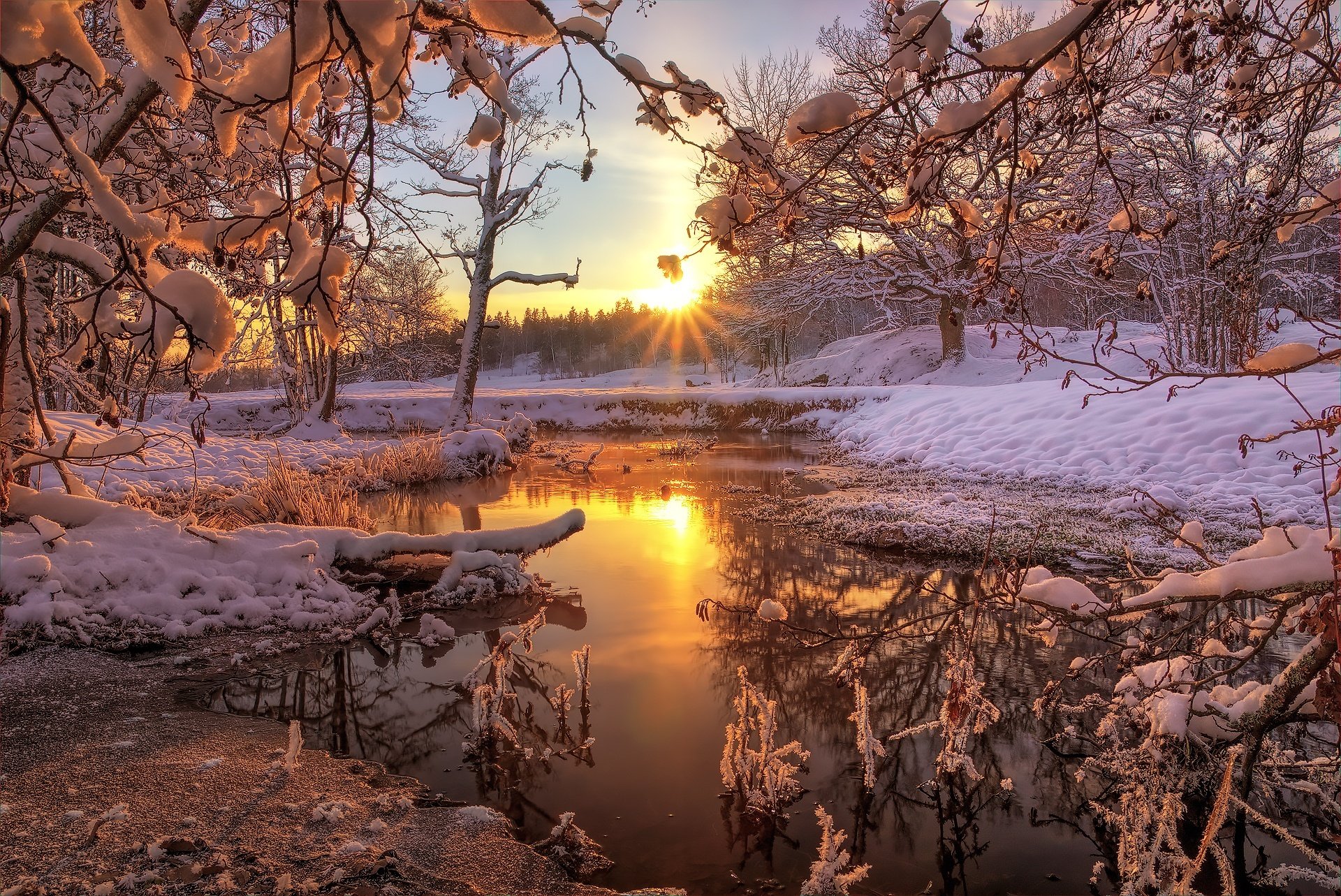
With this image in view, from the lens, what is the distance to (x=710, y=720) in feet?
13.6

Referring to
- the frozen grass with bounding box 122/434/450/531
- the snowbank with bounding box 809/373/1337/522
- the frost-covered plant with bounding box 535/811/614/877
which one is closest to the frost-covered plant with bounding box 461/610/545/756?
the frost-covered plant with bounding box 535/811/614/877

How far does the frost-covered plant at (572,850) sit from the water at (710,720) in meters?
0.09

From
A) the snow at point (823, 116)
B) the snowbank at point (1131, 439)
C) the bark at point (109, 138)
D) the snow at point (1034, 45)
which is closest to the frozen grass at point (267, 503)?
the bark at point (109, 138)

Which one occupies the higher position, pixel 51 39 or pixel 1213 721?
pixel 51 39

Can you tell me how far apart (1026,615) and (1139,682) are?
2.65m

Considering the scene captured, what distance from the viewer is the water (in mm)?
2934

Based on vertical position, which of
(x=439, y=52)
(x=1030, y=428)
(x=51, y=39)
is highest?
(x=439, y=52)

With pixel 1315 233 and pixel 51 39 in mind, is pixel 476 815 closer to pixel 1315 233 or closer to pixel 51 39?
pixel 51 39

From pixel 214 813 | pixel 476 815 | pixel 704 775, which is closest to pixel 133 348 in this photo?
pixel 214 813

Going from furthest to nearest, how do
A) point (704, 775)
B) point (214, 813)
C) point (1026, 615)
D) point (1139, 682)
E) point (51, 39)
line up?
point (1026, 615), point (704, 775), point (1139, 682), point (214, 813), point (51, 39)

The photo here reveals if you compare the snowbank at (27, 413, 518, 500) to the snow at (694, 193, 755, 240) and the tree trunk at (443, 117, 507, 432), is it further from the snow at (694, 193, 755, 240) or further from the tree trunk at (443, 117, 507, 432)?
the snow at (694, 193, 755, 240)

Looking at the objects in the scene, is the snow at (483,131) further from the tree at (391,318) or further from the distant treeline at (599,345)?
the distant treeline at (599,345)

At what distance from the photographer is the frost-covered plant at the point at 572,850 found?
2791 millimetres

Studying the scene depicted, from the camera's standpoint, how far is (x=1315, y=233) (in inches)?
909
